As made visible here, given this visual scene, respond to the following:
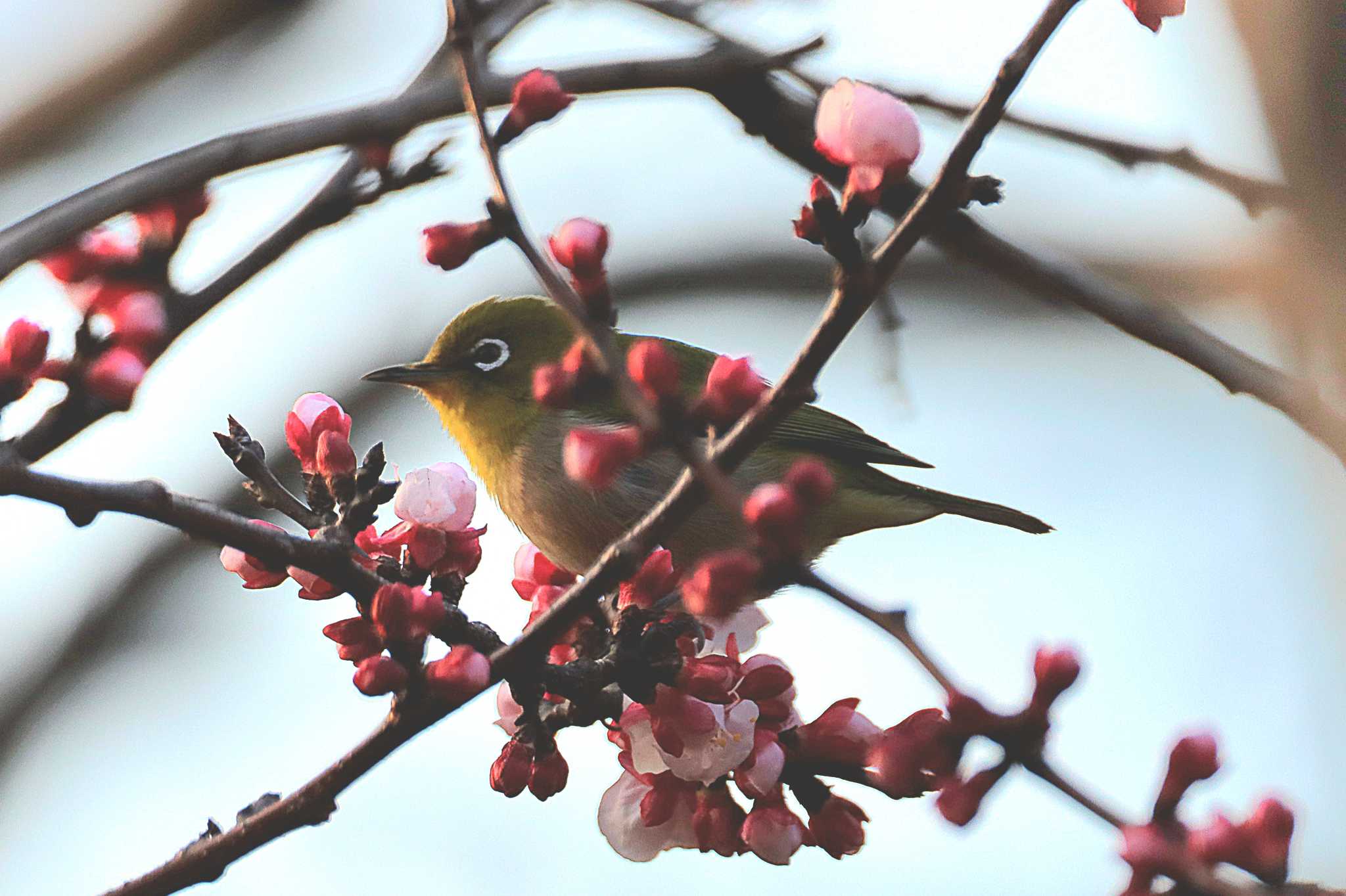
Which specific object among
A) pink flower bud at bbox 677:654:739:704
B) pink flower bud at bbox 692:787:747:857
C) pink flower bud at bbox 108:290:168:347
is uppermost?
pink flower bud at bbox 108:290:168:347

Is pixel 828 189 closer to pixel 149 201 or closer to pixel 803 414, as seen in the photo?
pixel 149 201

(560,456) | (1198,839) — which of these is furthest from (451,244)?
(560,456)

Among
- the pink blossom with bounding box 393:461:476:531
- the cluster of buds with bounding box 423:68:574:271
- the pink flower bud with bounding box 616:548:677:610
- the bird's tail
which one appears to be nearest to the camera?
the cluster of buds with bounding box 423:68:574:271

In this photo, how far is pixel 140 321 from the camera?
7.23ft

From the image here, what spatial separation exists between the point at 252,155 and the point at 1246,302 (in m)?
3.31

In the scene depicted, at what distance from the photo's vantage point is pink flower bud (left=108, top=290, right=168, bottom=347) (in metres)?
2.17

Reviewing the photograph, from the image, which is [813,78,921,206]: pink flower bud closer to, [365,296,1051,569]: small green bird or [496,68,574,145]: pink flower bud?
[496,68,574,145]: pink flower bud

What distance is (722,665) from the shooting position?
2.37 meters

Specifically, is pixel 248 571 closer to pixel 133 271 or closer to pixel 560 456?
pixel 133 271

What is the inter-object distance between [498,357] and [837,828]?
3.22 m

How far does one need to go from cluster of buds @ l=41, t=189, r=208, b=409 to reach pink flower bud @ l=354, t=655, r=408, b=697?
2.27 feet

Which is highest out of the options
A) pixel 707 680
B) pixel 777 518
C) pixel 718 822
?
pixel 777 518

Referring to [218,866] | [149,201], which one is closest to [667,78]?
[149,201]

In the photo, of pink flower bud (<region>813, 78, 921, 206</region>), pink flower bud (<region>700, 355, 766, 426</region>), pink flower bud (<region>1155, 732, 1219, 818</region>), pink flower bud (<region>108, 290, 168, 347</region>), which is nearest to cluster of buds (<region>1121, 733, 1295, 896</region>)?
pink flower bud (<region>1155, 732, 1219, 818</region>)
